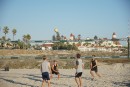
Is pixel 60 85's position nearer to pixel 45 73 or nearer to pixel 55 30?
pixel 45 73

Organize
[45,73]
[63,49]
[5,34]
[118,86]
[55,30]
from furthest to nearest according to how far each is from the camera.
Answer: [5,34] < [63,49] < [55,30] < [118,86] < [45,73]

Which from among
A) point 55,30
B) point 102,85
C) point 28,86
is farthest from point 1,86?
point 55,30

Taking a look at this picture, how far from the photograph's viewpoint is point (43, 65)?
941cm

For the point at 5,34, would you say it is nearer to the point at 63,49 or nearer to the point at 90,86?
the point at 63,49

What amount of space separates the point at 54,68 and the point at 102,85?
3586mm

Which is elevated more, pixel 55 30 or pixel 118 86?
pixel 55 30

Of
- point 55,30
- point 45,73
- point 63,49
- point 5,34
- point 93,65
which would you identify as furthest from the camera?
point 5,34

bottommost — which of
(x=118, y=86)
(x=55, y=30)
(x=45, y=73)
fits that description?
(x=118, y=86)

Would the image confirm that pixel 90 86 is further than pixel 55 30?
No

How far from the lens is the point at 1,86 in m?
11.1

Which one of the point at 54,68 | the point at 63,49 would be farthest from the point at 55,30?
the point at 54,68

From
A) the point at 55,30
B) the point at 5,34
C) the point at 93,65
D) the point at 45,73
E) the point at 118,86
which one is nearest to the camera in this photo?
the point at 45,73

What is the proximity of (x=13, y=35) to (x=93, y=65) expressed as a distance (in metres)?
100

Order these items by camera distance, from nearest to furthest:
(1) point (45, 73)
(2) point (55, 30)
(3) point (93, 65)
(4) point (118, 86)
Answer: (1) point (45, 73)
(4) point (118, 86)
(3) point (93, 65)
(2) point (55, 30)
